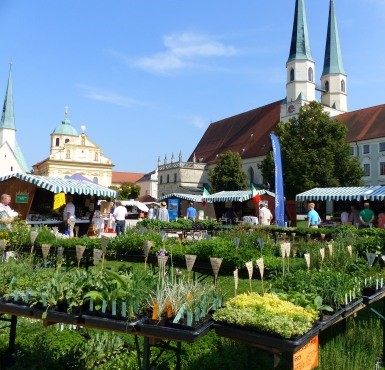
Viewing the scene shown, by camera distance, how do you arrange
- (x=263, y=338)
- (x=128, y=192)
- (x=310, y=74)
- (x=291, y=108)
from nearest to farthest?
(x=263, y=338)
(x=291, y=108)
(x=310, y=74)
(x=128, y=192)

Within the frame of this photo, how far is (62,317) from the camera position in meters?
3.10

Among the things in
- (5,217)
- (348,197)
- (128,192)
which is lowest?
(5,217)

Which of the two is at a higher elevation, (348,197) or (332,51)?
(332,51)

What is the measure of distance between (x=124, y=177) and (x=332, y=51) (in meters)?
64.8

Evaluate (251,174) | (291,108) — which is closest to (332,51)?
(291,108)

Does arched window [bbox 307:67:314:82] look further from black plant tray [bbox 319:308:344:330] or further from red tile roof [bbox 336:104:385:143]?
black plant tray [bbox 319:308:344:330]

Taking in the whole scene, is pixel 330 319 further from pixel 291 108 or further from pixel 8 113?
pixel 8 113

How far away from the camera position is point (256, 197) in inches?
951

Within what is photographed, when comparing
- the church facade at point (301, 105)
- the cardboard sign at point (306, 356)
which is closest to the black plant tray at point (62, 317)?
the cardboard sign at point (306, 356)

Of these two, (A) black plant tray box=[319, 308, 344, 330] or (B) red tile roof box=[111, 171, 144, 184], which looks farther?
(B) red tile roof box=[111, 171, 144, 184]

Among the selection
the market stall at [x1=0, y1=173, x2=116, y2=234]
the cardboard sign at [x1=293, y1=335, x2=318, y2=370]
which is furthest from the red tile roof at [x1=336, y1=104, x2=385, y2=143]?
the cardboard sign at [x1=293, y1=335, x2=318, y2=370]

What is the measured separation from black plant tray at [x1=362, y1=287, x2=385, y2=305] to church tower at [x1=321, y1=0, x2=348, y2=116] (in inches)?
2334

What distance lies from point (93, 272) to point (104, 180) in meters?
74.6

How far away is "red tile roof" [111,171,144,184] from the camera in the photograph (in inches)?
4323
